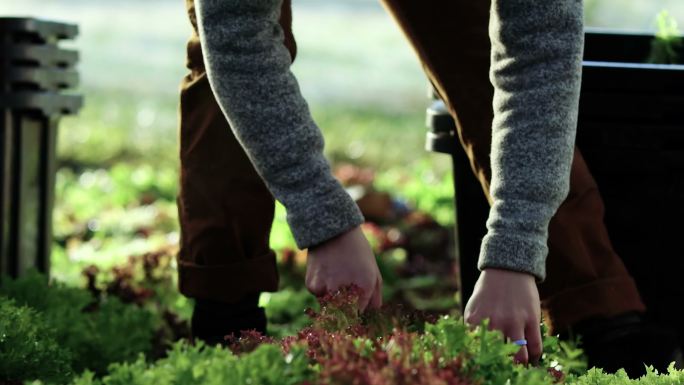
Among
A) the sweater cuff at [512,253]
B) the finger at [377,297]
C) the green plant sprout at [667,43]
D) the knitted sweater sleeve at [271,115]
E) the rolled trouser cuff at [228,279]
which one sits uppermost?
the green plant sprout at [667,43]

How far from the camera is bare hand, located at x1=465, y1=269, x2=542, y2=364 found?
1972 mm

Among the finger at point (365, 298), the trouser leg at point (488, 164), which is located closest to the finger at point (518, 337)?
the finger at point (365, 298)

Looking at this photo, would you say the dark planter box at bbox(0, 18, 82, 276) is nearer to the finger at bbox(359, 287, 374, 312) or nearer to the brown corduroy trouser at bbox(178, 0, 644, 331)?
the brown corduroy trouser at bbox(178, 0, 644, 331)

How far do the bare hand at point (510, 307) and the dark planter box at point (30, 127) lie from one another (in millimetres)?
2087

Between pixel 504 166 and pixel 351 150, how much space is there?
610 centimetres

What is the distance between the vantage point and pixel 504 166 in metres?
2.10

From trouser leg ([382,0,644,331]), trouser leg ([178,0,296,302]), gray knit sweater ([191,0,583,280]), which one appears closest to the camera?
gray knit sweater ([191,0,583,280])

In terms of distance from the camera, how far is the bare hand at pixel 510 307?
197 centimetres

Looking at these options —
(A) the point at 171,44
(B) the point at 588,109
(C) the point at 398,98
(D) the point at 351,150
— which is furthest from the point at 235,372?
(A) the point at 171,44

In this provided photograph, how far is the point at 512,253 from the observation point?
2.02 m

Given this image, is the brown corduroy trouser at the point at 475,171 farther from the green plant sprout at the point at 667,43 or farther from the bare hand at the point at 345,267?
the green plant sprout at the point at 667,43

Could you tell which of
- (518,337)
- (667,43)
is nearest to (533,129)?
(518,337)

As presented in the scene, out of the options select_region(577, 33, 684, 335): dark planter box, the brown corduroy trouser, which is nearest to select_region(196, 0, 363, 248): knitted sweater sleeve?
the brown corduroy trouser

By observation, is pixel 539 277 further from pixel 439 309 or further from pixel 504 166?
pixel 439 309
